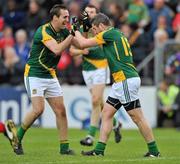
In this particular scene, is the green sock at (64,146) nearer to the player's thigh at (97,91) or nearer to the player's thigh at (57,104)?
the player's thigh at (57,104)

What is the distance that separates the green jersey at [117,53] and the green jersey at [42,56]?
0.89m

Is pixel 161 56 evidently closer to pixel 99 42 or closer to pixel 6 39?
pixel 6 39

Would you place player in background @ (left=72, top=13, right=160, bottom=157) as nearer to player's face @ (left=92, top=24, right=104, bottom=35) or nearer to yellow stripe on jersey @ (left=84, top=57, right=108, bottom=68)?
player's face @ (left=92, top=24, right=104, bottom=35)

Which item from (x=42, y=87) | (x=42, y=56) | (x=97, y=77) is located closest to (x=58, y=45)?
(x=42, y=56)

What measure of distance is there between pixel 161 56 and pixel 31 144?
712 centimetres

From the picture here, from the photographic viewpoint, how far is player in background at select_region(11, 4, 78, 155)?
12.7m

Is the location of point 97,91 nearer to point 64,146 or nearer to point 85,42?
point 64,146

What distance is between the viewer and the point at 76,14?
2309 centimetres

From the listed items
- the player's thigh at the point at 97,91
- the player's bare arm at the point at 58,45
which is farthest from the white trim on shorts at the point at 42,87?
the player's thigh at the point at 97,91

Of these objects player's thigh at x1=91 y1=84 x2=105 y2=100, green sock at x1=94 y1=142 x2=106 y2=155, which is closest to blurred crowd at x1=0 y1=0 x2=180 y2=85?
player's thigh at x1=91 y1=84 x2=105 y2=100

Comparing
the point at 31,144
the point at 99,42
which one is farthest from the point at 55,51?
the point at 31,144

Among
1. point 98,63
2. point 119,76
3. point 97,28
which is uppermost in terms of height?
point 97,28

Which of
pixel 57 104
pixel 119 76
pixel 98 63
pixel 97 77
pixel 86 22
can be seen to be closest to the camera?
pixel 119 76

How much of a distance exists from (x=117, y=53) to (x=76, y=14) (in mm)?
11064
